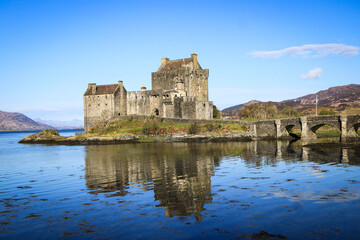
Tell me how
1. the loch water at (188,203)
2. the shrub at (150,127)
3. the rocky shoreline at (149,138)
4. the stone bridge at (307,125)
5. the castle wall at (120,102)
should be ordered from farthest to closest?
the castle wall at (120,102)
the shrub at (150,127)
the rocky shoreline at (149,138)
the stone bridge at (307,125)
the loch water at (188,203)

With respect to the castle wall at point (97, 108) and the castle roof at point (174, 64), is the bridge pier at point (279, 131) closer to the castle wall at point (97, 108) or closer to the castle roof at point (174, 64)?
the castle roof at point (174, 64)

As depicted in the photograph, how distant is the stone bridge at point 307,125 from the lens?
41.4 m

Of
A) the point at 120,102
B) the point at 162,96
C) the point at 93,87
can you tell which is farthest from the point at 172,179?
the point at 93,87

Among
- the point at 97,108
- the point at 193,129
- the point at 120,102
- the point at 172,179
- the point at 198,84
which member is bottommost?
the point at 172,179

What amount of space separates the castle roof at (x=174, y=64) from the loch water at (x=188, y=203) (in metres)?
41.1

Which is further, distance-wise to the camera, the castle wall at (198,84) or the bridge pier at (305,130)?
the castle wall at (198,84)

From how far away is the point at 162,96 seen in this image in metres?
58.3

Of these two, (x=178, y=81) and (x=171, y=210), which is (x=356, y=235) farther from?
(x=178, y=81)

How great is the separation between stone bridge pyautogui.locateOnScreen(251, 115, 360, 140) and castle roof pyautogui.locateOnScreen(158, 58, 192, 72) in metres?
19.5

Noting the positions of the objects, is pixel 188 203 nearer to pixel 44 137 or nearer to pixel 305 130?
pixel 305 130

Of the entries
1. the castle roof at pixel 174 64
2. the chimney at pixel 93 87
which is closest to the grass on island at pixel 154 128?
the chimney at pixel 93 87

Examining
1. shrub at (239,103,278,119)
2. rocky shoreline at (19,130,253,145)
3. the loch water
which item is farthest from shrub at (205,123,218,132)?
shrub at (239,103,278,119)

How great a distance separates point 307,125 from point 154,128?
2417 cm

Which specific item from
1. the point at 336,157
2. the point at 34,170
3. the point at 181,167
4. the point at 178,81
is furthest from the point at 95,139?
the point at 336,157
